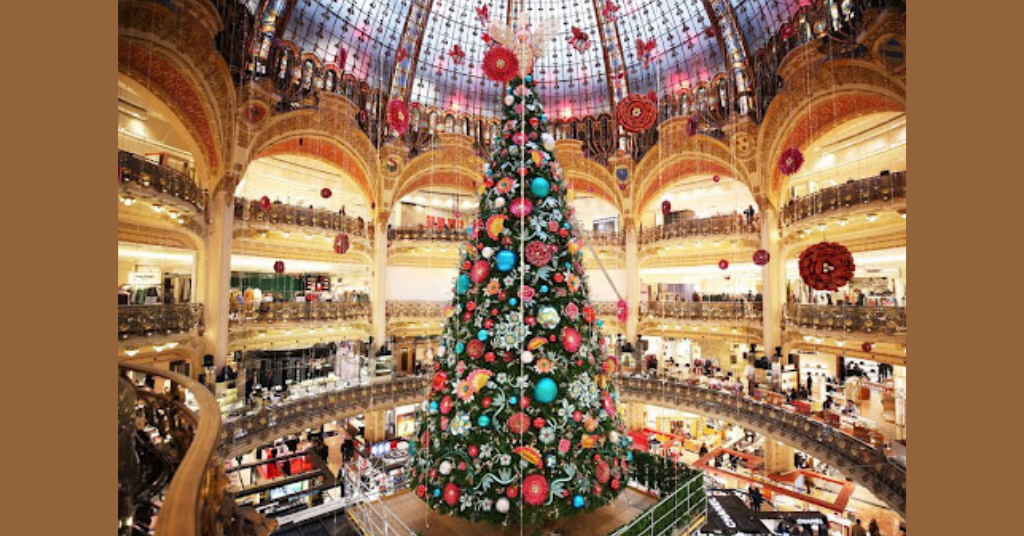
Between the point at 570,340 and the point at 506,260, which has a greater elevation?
the point at 506,260

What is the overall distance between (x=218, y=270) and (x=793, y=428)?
19.8 meters

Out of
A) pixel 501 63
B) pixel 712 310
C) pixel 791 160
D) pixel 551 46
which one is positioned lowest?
pixel 712 310

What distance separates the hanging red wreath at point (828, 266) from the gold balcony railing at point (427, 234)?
16.3 metres

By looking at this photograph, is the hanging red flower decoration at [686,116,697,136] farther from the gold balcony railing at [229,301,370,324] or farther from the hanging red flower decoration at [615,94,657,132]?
the gold balcony railing at [229,301,370,324]

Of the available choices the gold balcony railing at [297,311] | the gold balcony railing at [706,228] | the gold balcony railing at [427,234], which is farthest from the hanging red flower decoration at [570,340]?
the gold balcony railing at [427,234]

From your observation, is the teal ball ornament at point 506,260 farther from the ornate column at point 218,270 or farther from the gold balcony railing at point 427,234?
the gold balcony railing at point 427,234

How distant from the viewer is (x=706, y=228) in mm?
19312

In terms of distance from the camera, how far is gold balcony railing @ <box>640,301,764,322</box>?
18.0 metres

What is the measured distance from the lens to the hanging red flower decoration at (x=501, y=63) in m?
6.13

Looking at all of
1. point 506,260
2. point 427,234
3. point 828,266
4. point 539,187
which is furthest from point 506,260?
point 427,234

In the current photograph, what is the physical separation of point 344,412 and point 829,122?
2129 cm

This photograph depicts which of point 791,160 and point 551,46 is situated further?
point 551,46

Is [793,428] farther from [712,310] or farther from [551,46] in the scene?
[551,46]

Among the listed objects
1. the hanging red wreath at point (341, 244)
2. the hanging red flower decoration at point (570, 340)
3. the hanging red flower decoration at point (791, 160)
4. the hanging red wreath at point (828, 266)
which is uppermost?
the hanging red flower decoration at point (791, 160)
